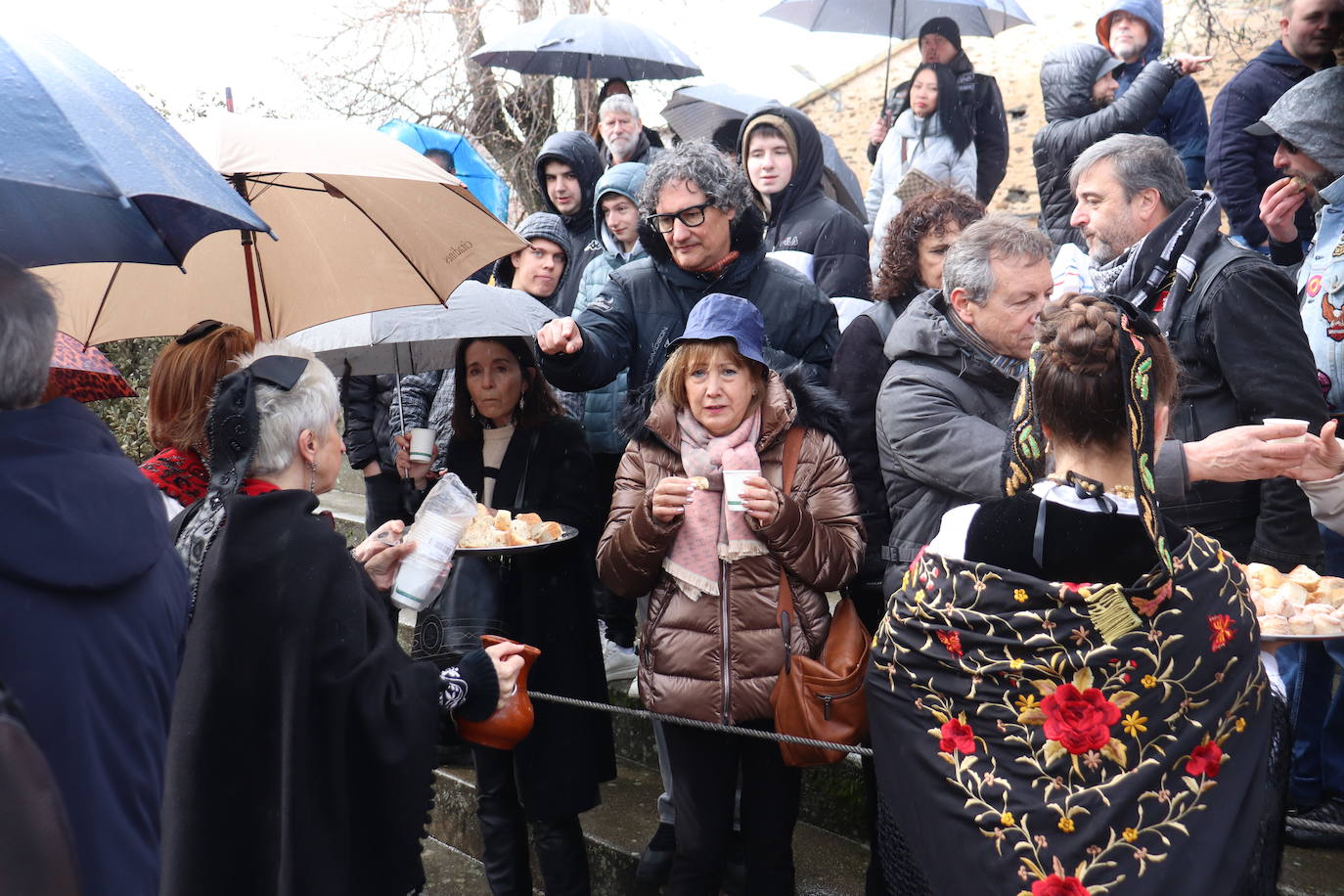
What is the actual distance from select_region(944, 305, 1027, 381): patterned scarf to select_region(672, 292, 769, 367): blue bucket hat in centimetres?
57

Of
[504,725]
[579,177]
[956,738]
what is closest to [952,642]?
[956,738]

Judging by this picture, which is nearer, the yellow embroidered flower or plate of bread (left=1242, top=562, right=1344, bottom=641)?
the yellow embroidered flower

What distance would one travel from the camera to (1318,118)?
3734 mm

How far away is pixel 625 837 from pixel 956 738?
7.29 feet

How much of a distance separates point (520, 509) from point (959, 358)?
1.57 metres

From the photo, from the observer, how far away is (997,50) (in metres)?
15.2

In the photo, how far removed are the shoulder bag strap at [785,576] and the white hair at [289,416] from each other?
1.30 m

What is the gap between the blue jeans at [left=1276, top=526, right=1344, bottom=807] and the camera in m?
3.59

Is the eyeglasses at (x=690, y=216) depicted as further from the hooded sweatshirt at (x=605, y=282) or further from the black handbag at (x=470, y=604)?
the black handbag at (x=470, y=604)

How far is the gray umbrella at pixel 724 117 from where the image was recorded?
23.0 ft

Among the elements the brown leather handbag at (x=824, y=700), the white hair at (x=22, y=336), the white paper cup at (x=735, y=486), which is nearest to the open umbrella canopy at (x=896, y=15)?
the white paper cup at (x=735, y=486)

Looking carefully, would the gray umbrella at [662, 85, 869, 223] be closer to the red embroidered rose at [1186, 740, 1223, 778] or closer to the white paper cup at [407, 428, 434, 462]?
the white paper cup at [407, 428, 434, 462]

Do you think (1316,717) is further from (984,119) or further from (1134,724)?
(984,119)

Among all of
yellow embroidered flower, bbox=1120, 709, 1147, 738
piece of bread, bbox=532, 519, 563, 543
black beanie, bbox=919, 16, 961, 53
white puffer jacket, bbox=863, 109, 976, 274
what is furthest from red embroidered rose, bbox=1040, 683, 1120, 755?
black beanie, bbox=919, 16, 961, 53
